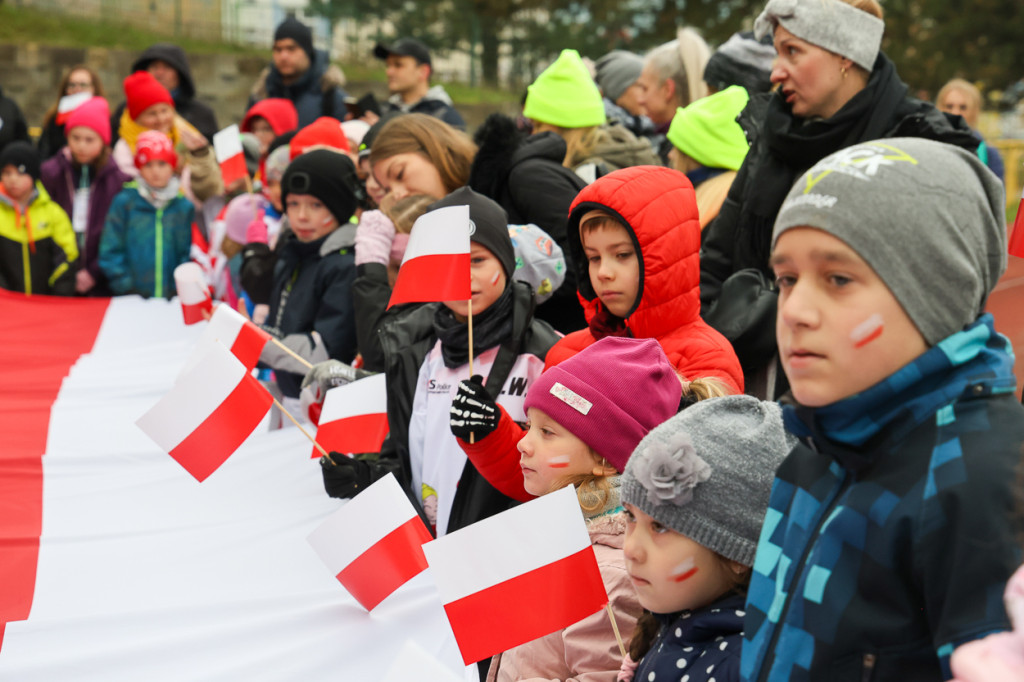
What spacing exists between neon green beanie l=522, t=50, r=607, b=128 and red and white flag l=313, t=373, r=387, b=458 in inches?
64.6

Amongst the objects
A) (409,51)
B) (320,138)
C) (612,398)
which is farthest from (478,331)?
(409,51)

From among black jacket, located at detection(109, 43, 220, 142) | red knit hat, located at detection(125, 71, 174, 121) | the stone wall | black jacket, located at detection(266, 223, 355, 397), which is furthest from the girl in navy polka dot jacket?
the stone wall

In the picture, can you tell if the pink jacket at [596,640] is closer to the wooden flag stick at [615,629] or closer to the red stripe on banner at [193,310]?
the wooden flag stick at [615,629]

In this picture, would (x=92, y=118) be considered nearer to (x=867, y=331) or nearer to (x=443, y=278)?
(x=443, y=278)

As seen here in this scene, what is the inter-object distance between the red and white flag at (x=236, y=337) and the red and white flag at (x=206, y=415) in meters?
0.46

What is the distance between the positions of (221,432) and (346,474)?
0.41 m

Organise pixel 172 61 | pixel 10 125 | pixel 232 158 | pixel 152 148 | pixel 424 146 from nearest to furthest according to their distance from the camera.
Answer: pixel 424 146 → pixel 232 158 → pixel 152 148 → pixel 172 61 → pixel 10 125

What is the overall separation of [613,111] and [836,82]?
292 cm

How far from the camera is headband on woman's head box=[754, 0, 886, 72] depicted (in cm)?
305

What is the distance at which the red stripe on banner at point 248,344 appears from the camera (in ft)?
12.3

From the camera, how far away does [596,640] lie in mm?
2117

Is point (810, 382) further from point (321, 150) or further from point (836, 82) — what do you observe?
point (321, 150)

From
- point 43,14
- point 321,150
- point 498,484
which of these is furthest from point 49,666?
point 43,14

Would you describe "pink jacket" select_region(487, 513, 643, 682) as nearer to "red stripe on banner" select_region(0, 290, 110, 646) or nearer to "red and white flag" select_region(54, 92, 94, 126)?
"red stripe on banner" select_region(0, 290, 110, 646)
